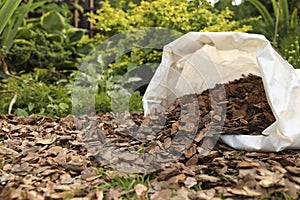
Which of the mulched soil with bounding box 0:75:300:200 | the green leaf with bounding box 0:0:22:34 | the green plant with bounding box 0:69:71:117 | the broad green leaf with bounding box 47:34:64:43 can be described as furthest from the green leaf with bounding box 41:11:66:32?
the mulched soil with bounding box 0:75:300:200

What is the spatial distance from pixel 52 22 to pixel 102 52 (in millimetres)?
948

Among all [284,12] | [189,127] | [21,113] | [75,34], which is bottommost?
[21,113]

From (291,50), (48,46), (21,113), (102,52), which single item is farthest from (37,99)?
(291,50)

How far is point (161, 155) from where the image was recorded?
4.47 feet

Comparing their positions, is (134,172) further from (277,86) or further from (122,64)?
(122,64)

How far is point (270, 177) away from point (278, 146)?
309 mm

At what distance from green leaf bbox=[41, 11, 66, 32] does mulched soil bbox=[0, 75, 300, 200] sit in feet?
6.39

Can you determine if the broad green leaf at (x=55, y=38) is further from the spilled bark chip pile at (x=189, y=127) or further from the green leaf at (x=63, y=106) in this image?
the spilled bark chip pile at (x=189, y=127)

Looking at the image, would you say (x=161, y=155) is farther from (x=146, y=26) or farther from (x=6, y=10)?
(x=146, y=26)

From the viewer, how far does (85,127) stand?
177 centimetres

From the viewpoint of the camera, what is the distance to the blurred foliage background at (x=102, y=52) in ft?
8.29

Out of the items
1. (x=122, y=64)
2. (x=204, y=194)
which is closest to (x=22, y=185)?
(x=204, y=194)

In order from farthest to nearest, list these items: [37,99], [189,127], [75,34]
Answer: [75,34] < [37,99] < [189,127]

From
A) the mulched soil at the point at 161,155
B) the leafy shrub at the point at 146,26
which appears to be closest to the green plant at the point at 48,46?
the leafy shrub at the point at 146,26
